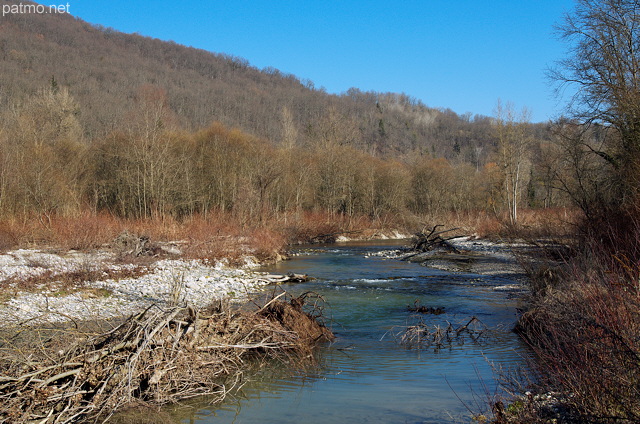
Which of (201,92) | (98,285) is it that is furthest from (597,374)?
(201,92)

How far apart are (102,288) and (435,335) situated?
9100 mm

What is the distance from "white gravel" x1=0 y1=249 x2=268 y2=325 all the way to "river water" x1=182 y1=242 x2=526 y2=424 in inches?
82.5

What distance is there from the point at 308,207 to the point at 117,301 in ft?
115

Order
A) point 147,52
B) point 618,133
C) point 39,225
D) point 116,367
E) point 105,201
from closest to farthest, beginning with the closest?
point 116,367
point 618,133
point 39,225
point 105,201
point 147,52

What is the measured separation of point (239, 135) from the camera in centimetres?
4200

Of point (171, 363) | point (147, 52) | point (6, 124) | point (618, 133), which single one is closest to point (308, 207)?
point (6, 124)

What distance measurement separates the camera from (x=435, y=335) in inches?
420

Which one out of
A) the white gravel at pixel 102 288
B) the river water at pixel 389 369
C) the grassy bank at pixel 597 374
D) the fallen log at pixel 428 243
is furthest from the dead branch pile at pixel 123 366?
the fallen log at pixel 428 243

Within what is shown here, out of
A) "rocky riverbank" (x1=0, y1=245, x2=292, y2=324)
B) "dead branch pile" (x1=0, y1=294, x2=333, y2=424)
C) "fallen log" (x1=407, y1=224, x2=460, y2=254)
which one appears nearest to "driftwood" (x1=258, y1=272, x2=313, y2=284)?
"rocky riverbank" (x1=0, y1=245, x2=292, y2=324)

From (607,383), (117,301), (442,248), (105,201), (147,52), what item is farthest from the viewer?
(147,52)

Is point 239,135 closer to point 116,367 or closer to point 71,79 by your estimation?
point 116,367

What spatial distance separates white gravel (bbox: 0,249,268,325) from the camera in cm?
1104

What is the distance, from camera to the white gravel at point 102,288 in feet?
36.2

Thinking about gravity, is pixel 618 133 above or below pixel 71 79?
below
